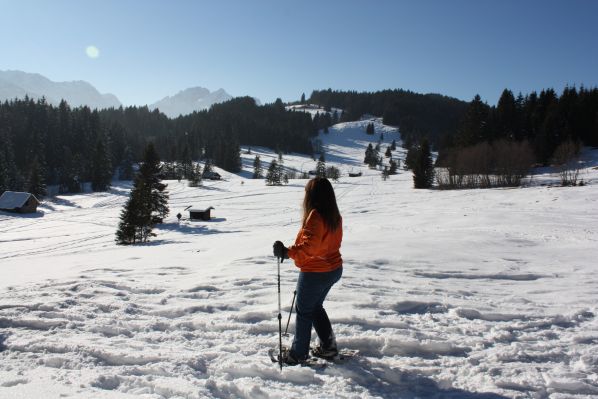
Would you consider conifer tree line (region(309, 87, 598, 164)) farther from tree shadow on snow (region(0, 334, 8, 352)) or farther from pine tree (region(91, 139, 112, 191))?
tree shadow on snow (region(0, 334, 8, 352))

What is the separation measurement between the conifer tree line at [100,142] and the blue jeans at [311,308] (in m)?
81.3

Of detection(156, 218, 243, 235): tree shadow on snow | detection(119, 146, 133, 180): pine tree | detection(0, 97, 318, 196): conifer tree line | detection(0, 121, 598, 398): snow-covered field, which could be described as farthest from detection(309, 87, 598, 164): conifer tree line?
detection(119, 146, 133, 180): pine tree

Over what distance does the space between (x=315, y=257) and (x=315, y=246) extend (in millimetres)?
143

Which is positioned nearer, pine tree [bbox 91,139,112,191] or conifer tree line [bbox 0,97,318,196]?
pine tree [bbox 91,139,112,191]

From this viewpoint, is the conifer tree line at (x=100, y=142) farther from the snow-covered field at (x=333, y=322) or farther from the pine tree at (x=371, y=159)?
the snow-covered field at (x=333, y=322)

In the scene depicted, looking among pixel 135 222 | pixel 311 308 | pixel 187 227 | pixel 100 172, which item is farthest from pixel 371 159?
pixel 311 308

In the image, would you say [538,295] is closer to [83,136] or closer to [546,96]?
[546,96]

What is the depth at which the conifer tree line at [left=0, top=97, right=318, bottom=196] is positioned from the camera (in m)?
85.5

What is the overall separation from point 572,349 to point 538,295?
2522 millimetres

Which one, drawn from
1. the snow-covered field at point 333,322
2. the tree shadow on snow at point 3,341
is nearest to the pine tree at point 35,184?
the snow-covered field at point 333,322

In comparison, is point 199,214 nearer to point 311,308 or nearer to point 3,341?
point 3,341

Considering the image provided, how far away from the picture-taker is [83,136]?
362ft

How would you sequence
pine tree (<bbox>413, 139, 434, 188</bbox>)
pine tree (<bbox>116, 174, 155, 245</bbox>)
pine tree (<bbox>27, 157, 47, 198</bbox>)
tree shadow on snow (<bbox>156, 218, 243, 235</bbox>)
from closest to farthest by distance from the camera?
1. pine tree (<bbox>116, 174, 155, 245</bbox>)
2. tree shadow on snow (<bbox>156, 218, 243, 235</bbox>)
3. pine tree (<bbox>413, 139, 434, 188</bbox>)
4. pine tree (<bbox>27, 157, 47, 198</bbox>)

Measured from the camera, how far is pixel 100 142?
8862 centimetres
